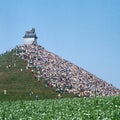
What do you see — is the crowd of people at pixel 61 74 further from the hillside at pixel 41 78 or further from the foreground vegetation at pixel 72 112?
the foreground vegetation at pixel 72 112

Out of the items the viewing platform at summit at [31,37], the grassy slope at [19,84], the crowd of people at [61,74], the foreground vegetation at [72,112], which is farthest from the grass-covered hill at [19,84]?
the foreground vegetation at [72,112]

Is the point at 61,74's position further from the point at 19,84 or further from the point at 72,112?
the point at 72,112

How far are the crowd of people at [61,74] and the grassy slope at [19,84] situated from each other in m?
1.39

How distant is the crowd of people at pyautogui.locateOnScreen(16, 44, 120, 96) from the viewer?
95.0 meters

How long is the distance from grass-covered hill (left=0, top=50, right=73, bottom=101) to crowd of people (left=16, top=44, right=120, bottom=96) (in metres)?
1.32

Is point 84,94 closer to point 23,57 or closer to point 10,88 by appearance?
point 10,88

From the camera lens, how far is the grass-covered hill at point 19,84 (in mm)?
86250

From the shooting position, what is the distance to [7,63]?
109312 millimetres

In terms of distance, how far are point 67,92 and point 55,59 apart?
25.8 meters

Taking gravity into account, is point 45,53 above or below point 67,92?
above

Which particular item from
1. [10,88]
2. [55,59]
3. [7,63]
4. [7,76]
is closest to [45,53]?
[55,59]

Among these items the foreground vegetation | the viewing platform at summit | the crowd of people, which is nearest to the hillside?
the crowd of people

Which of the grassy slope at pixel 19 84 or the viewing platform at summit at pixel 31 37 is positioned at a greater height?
the viewing platform at summit at pixel 31 37

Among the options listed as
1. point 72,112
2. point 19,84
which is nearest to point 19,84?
point 19,84
